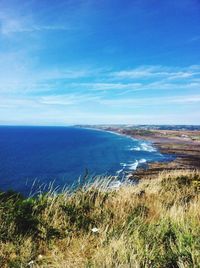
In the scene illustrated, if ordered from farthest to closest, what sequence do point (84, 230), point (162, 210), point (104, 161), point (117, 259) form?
point (104, 161), point (162, 210), point (84, 230), point (117, 259)

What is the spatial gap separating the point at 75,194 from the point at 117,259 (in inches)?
123

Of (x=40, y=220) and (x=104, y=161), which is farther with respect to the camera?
(x=104, y=161)

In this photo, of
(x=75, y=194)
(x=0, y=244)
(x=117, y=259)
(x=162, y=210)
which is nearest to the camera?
(x=117, y=259)

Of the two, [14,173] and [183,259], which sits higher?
[183,259]

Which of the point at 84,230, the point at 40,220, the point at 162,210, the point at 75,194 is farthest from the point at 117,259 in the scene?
the point at 75,194

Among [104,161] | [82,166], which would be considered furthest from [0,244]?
[104,161]

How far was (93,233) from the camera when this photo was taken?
4965 millimetres

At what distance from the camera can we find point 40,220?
5.24 meters

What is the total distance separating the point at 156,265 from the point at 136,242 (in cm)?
53

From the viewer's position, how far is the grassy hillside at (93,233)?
384 cm

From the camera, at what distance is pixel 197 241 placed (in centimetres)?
411

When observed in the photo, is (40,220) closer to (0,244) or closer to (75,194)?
(0,244)

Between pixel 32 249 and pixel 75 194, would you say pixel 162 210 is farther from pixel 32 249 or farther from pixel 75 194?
pixel 32 249

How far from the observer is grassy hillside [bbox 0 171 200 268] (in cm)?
384
